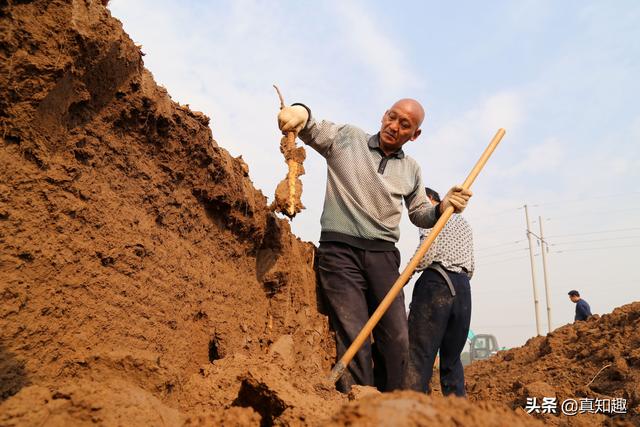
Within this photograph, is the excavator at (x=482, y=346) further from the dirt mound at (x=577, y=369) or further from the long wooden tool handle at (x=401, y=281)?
the long wooden tool handle at (x=401, y=281)

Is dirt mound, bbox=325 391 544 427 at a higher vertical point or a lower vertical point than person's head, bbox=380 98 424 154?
lower

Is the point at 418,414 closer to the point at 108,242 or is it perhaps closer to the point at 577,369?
the point at 108,242

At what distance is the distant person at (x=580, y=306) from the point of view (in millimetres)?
12094

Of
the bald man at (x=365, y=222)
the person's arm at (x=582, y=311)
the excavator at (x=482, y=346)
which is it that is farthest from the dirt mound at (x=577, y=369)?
the excavator at (x=482, y=346)

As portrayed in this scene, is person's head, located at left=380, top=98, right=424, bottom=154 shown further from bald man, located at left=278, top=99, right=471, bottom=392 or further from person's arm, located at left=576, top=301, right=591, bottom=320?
person's arm, located at left=576, top=301, right=591, bottom=320

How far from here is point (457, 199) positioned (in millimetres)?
3416

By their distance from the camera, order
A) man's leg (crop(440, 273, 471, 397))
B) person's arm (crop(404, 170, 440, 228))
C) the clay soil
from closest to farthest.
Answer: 1. the clay soil
2. person's arm (crop(404, 170, 440, 228))
3. man's leg (crop(440, 273, 471, 397))

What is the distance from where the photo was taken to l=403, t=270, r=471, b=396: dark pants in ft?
12.2

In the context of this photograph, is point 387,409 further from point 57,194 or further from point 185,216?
point 185,216

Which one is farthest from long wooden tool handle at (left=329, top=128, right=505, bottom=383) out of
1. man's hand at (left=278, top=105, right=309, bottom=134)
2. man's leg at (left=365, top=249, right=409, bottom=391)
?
man's hand at (left=278, top=105, right=309, bottom=134)

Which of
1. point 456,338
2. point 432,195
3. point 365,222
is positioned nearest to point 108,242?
point 365,222

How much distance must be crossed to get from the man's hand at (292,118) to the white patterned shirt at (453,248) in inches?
57.1

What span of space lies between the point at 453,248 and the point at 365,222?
106 cm

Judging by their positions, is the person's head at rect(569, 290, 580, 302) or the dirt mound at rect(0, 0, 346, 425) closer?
the dirt mound at rect(0, 0, 346, 425)
